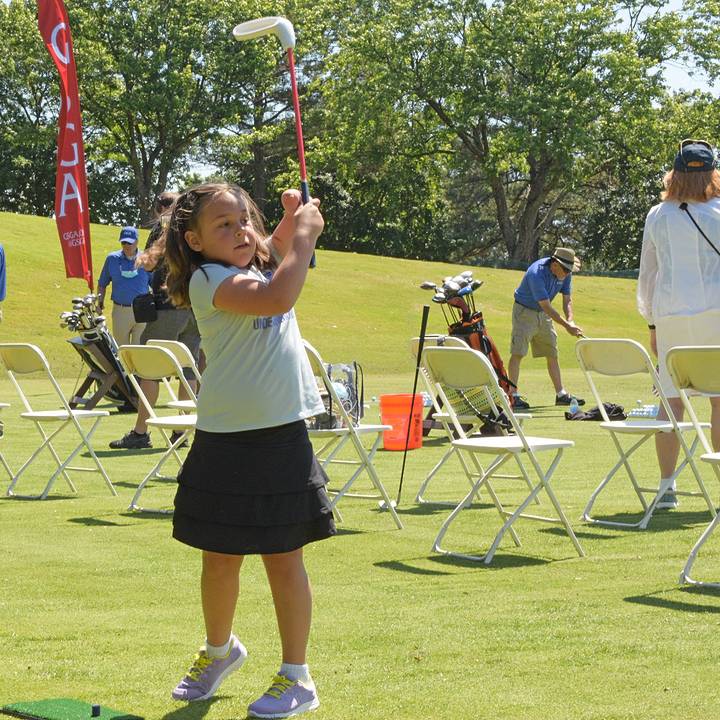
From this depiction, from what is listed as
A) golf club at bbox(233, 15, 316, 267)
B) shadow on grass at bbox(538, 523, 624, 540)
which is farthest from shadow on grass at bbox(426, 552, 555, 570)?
golf club at bbox(233, 15, 316, 267)

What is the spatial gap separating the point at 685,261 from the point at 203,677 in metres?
4.31

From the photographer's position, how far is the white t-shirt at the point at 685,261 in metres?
7.42

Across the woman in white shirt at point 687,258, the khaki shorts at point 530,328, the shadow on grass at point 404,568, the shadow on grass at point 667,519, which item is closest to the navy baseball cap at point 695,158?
the woman in white shirt at point 687,258

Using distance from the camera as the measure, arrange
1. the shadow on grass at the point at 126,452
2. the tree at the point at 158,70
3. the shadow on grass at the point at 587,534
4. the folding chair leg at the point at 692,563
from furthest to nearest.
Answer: the tree at the point at 158,70 < the shadow on grass at the point at 126,452 < the shadow on grass at the point at 587,534 < the folding chair leg at the point at 692,563

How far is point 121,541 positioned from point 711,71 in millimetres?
52636

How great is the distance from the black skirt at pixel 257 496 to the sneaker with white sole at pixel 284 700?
38 centimetres

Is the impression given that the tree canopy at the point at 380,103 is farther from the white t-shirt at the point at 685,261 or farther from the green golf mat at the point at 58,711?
the green golf mat at the point at 58,711

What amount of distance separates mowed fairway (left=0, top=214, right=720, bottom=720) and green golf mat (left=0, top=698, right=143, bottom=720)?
113mm

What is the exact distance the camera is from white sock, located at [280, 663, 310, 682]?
3941mm

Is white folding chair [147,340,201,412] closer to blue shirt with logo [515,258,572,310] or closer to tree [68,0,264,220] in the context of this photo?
blue shirt with logo [515,258,572,310]

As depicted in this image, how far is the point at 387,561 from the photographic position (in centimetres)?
650

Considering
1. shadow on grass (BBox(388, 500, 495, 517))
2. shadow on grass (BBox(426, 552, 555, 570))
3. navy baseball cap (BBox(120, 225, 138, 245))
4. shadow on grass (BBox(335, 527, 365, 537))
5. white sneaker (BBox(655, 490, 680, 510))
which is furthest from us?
navy baseball cap (BBox(120, 225, 138, 245))

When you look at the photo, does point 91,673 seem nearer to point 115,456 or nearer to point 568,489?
point 568,489

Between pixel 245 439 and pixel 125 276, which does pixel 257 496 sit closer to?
pixel 245 439
